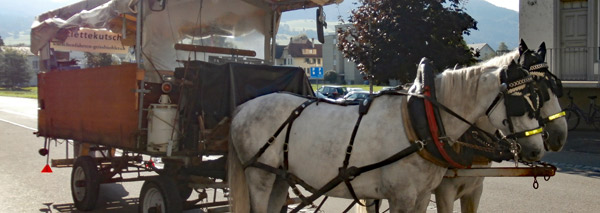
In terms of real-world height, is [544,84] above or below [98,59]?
below

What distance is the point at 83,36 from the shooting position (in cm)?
993

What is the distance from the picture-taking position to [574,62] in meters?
18.0

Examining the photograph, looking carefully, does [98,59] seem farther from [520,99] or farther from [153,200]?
[520,99]

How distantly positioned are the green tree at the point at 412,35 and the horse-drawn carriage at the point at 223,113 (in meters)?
9.55

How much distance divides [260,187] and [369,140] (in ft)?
3.98

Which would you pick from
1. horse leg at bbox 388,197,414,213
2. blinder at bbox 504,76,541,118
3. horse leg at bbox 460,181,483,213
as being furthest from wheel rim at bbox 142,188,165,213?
blinder at bbox 504,76,541,118

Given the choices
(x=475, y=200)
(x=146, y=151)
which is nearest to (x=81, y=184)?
(x=146, y=151)

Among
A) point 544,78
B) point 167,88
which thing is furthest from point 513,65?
point 167,88

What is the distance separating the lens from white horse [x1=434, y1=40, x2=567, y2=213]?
382cm

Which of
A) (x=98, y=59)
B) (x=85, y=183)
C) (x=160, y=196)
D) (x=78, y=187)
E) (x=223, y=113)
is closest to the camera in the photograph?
(x=223, y=113)

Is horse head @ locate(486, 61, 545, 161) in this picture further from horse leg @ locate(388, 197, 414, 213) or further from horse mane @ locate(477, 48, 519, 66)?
horse leg @ locate(388, 197, 414, 213)

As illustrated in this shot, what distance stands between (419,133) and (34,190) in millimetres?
7340

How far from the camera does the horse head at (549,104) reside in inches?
150

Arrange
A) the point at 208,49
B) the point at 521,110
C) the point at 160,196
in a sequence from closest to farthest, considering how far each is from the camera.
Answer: the point at 521,110, the point at 160,196, the point at 208,49
